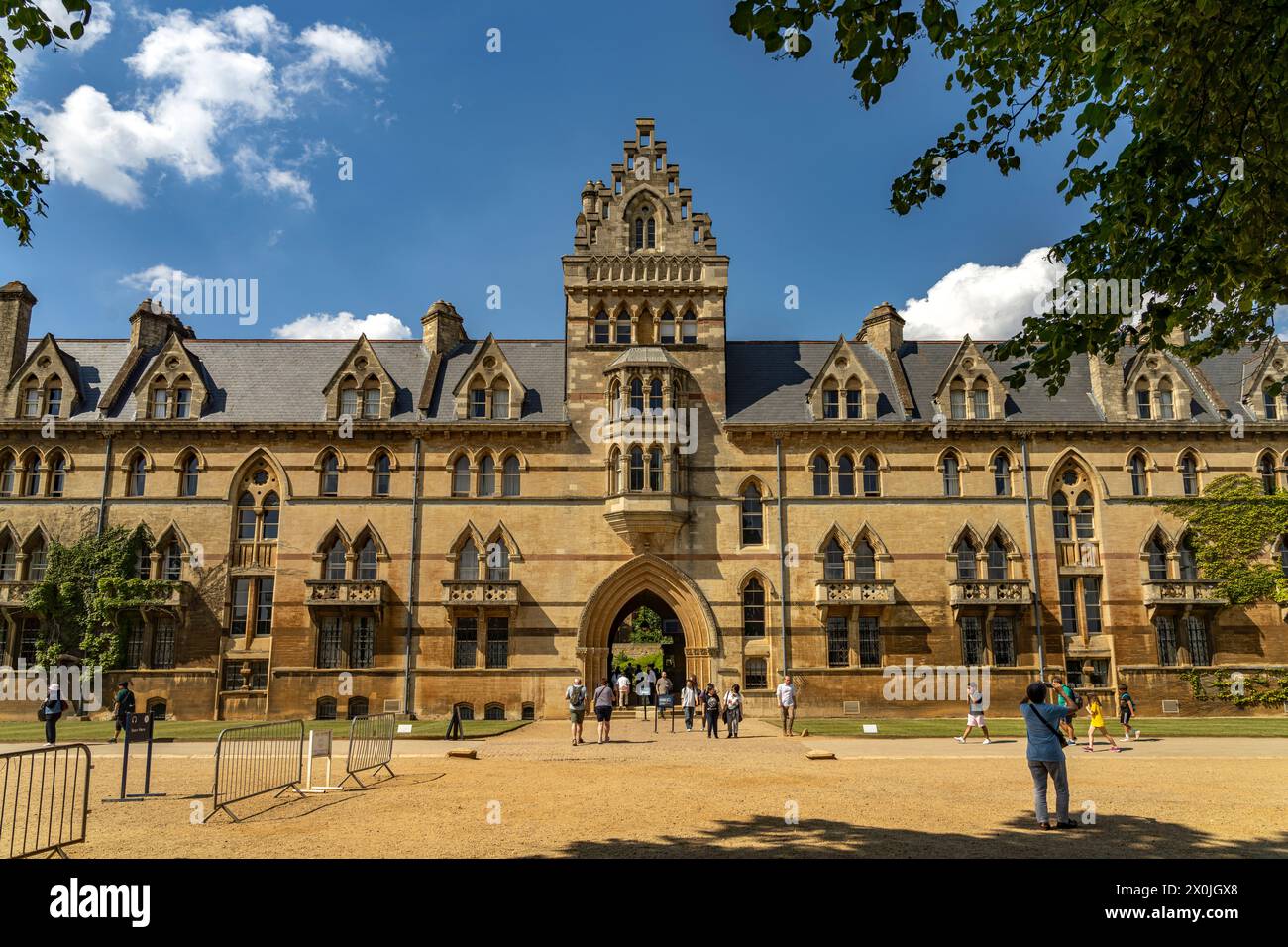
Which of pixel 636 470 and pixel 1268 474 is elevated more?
pixel 636 470

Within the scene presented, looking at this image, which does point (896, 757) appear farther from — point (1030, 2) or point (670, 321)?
point (670, 321)

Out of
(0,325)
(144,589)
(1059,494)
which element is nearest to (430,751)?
(144,589)

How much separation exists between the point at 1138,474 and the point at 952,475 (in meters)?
7.37

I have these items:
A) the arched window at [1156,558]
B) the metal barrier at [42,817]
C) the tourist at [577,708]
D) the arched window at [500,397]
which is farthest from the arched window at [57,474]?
the arched window at [1156,558]

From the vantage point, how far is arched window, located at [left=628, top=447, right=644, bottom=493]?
108 feet

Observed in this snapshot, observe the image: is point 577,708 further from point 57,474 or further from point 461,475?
point 57,474

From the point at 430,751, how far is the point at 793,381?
21.6 metres

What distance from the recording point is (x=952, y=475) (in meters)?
34.3

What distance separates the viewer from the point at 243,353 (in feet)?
122

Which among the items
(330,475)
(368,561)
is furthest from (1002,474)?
(330,475)

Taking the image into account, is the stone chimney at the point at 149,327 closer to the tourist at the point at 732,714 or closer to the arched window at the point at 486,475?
the arched window at the point at 486,475

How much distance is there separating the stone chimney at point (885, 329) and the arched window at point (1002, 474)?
6.37 m

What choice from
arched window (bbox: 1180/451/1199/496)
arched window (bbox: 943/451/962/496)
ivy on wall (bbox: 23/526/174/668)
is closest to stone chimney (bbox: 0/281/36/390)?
ivy on wall (bbox: 23/526/174/668)

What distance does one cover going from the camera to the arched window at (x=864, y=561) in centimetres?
3341
